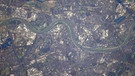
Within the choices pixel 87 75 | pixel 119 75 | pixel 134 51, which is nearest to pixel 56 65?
pixel 87 75

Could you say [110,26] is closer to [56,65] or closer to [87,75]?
[87,75]

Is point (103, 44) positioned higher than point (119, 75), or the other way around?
point (103, 44)

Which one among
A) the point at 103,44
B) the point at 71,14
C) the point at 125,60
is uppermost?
the point at 71,14

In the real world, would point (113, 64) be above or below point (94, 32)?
below

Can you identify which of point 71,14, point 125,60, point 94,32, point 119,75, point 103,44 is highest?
point 71,14

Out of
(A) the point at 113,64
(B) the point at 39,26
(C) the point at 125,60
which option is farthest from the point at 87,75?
(B) the point at 39,26

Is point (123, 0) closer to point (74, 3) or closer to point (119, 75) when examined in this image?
point (74, 3)
